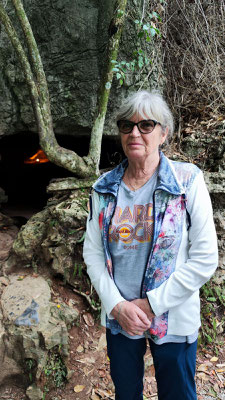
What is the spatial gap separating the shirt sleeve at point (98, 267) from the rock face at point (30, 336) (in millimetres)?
1330

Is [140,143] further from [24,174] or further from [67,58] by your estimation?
[24,174]

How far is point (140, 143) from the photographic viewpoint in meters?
1.67

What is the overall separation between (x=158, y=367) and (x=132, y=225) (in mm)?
884

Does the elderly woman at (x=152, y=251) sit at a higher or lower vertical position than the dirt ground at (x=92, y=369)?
higher

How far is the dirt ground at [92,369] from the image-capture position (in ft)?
8.83

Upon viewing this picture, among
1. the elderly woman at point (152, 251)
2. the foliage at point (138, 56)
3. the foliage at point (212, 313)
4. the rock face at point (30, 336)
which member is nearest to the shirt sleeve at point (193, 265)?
the elderly woman at point (152, 251)

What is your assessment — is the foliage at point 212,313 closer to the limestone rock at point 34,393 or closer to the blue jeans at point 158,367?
the blue jeans at point 158,367

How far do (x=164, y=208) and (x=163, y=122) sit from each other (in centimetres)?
55

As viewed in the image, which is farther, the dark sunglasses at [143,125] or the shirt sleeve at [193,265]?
the dark sunglasses at [143,125]

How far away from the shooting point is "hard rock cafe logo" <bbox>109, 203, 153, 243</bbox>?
5.25ft

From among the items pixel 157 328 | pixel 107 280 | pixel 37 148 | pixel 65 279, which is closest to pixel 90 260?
pixel 107 280

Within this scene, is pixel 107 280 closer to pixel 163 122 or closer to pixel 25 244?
pixel 163 122

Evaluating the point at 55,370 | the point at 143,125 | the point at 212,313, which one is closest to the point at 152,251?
the point at 143,125

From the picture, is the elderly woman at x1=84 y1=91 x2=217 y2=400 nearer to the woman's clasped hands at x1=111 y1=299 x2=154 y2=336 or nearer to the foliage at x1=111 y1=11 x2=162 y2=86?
the woman's clasped hands at x1=111 y1=299 x2=154 y2=336
